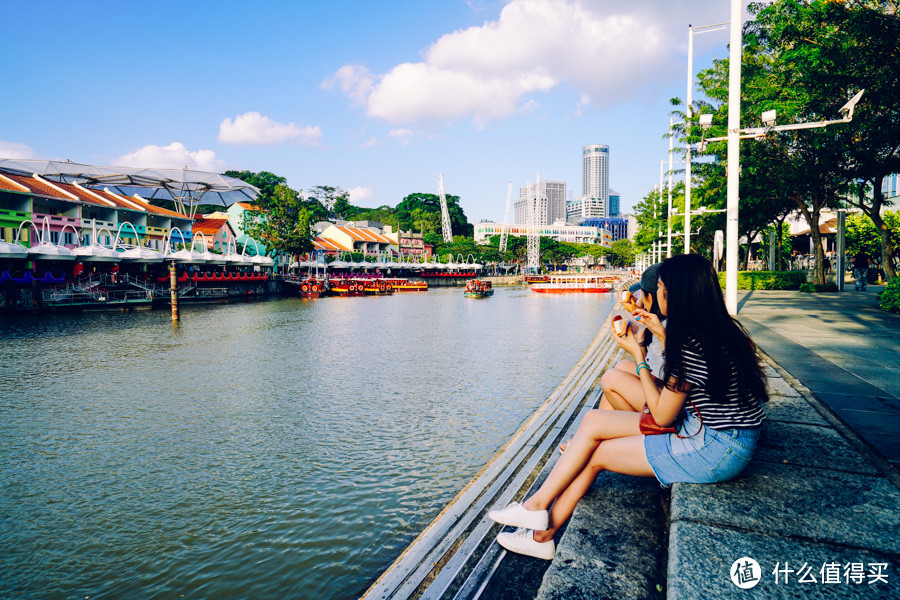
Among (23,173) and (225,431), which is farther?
(23,173)

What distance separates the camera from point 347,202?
103 metres

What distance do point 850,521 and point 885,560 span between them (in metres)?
0.38

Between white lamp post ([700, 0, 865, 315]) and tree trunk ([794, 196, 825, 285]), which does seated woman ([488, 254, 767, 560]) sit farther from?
tree trunk ([794, 196, 825, 285])

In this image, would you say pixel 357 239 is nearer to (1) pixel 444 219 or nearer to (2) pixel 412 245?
(2) pixel 412 245

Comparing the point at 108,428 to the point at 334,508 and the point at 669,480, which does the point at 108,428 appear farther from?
the point at 669,480

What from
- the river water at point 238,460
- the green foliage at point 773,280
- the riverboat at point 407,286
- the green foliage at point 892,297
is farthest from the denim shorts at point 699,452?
the riverboat at point 407,286

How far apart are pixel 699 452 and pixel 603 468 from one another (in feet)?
1.84

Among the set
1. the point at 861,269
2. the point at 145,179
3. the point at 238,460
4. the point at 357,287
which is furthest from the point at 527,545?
the point at 145,179

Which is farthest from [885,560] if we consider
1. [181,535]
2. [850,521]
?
[181,535]

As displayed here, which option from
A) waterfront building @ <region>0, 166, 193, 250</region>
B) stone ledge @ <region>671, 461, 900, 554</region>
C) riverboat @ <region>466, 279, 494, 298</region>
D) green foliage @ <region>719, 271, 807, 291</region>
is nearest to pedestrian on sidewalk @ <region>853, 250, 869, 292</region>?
green foliage @ <region>719, 271, 807, 291</region>

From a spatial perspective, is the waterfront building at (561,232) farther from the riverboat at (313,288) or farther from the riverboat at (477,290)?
the riverboat at (313,288)

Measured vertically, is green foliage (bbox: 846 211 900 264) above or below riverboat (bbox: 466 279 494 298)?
above

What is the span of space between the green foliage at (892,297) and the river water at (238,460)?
839 centimetres

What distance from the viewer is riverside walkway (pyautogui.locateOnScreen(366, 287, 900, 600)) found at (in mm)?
2350
